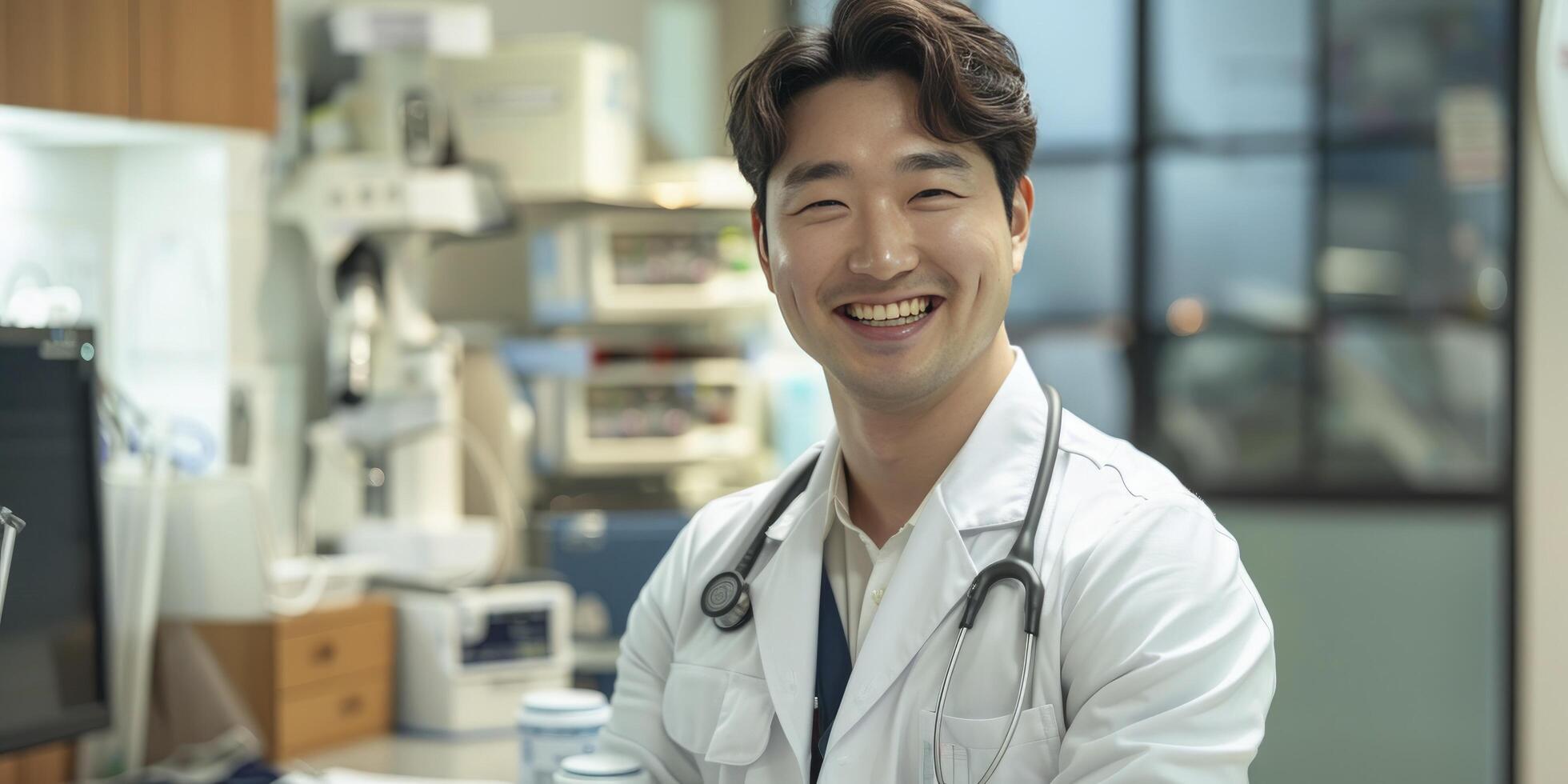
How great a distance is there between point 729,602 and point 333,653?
4.09 ft

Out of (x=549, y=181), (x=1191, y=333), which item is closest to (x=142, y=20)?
(x=549, y=181)

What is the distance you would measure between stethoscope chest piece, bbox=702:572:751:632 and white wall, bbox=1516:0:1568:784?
7.75 feet

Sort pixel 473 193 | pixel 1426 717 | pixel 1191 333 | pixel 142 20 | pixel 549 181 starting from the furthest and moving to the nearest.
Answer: pixel 1191 333 < pixel 1426 717 < pixel 549 181 < pixel 473 193 < pixel 142 20

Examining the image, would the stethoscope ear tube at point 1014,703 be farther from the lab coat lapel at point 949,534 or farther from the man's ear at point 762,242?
the man's ear at point 762,242

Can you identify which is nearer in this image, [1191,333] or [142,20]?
[142,20]

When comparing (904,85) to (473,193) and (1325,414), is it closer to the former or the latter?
(473,193)

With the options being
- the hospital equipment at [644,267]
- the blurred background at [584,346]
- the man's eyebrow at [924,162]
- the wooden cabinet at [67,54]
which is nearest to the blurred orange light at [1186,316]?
the blurred background at [584,346]

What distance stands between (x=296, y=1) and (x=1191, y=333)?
7.40 feet

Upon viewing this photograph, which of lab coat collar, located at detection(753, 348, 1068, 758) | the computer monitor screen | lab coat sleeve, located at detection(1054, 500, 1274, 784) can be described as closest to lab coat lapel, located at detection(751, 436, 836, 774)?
→ lab coat collar, located at detection(753, 348, 1068, 758)

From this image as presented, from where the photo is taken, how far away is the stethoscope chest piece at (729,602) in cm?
151

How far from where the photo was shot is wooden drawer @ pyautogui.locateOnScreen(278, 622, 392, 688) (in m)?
2.44

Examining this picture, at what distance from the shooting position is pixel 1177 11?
4.03 metres

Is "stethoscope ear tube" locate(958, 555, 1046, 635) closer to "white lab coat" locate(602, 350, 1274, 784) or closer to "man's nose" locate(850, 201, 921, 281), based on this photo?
"white lab coat" locate(602, 350, 1274, 784)

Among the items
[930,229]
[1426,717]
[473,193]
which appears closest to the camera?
[930,229]
